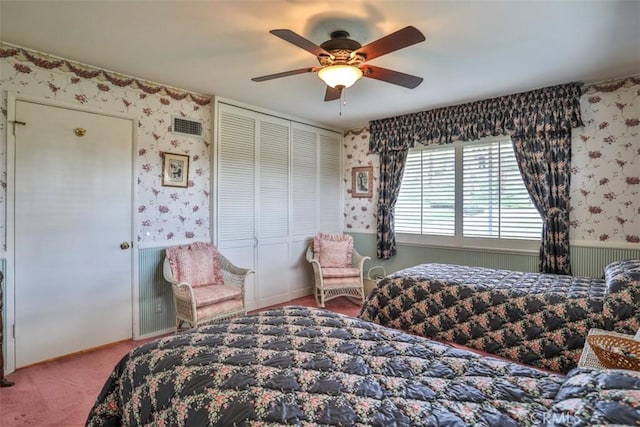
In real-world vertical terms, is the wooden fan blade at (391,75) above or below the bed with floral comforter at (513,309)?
above

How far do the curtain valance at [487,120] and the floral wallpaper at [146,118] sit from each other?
2.46 m

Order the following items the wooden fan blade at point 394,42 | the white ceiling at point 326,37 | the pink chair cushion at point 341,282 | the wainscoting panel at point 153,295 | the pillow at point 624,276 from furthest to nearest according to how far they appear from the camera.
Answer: the pink chair cushion at point 341,282, the wainscoting panel at point 153,295, the pillow at point 624,276, the white ceiling at point 326,37, the wooden fan blade at point 394,42

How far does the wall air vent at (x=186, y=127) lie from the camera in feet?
12.1

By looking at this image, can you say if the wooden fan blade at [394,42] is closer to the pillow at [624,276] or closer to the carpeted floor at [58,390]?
the pillow at [624,276]

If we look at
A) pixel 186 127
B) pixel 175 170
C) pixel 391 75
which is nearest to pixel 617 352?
pixel 391 75

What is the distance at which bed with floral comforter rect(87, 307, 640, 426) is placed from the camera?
1.10 metres

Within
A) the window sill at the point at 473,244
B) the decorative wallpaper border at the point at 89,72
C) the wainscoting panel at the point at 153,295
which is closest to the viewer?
the decorative wallpaper border at the point at 89,72

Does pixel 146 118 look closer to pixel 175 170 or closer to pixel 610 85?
pixel 175 170

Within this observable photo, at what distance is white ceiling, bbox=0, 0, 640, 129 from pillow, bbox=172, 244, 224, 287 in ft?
5.65

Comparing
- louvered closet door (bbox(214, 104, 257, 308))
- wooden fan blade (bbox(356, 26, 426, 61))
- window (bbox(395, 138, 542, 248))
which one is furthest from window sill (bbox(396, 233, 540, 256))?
wooden fan blade (bbox(356, 26, 426, 61))

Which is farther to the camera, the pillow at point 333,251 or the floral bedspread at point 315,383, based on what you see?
the pillow at point 333,251

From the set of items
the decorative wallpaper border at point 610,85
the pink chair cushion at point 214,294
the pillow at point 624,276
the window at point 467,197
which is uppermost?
the decorative wallpaper border at point 610,85

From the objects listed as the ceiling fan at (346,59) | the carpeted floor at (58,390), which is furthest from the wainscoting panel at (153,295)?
the ceiling fan at (346,59)

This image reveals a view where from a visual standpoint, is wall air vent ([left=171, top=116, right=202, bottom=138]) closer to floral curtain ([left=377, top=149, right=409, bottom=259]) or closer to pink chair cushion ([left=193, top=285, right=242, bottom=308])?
pink chair cushion ([left=193, top=285, right=242, bottom=308])
